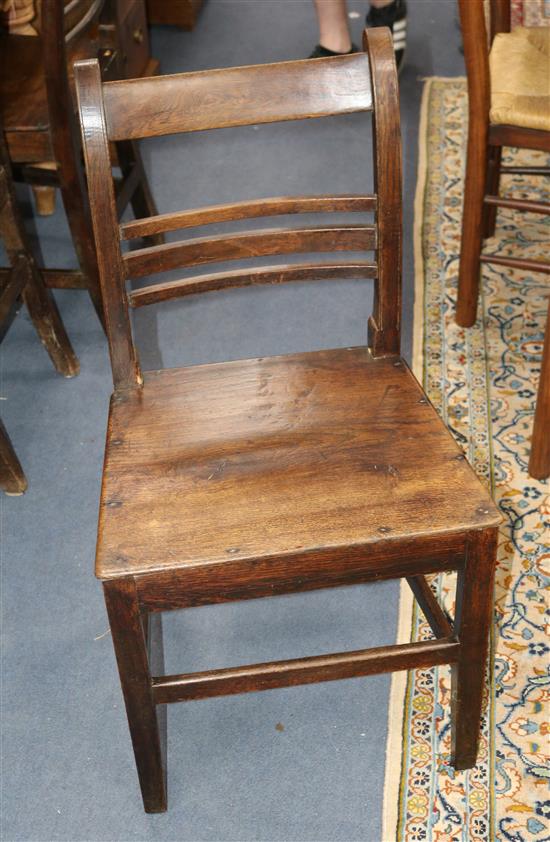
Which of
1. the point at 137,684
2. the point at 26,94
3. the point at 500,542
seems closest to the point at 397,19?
the point at 26,94

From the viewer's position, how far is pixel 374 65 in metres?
1.38

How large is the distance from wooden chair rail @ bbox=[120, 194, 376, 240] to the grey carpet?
0.71 m

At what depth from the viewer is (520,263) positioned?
2.25m

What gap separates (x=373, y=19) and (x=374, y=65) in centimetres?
223

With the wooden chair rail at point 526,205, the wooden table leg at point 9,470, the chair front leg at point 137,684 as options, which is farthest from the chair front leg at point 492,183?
the chair front leg at point 137,684

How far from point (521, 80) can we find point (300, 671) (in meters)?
1.39

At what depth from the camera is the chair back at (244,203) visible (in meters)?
1.37

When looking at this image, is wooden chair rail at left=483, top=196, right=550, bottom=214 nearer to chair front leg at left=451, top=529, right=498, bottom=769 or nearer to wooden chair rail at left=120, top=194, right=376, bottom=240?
wooden chair rail at left=120, top=194, right=376, bottom=240

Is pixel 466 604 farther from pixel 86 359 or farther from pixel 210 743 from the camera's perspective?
pixel 86 359

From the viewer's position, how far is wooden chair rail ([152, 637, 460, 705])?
1351 millimetres

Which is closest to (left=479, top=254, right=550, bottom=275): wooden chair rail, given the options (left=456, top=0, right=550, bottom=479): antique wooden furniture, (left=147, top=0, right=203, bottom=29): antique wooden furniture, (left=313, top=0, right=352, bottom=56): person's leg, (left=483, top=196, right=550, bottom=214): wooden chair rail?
(left=456, top=0, right=550, bottom=479): antique wooden furniture

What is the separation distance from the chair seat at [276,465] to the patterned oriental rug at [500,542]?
0.49 m

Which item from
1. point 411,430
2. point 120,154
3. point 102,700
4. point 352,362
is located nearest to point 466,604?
point 411,430

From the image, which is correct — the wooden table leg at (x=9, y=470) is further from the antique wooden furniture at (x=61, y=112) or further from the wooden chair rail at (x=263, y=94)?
the wooden chair rail at (x=263, y=94)
